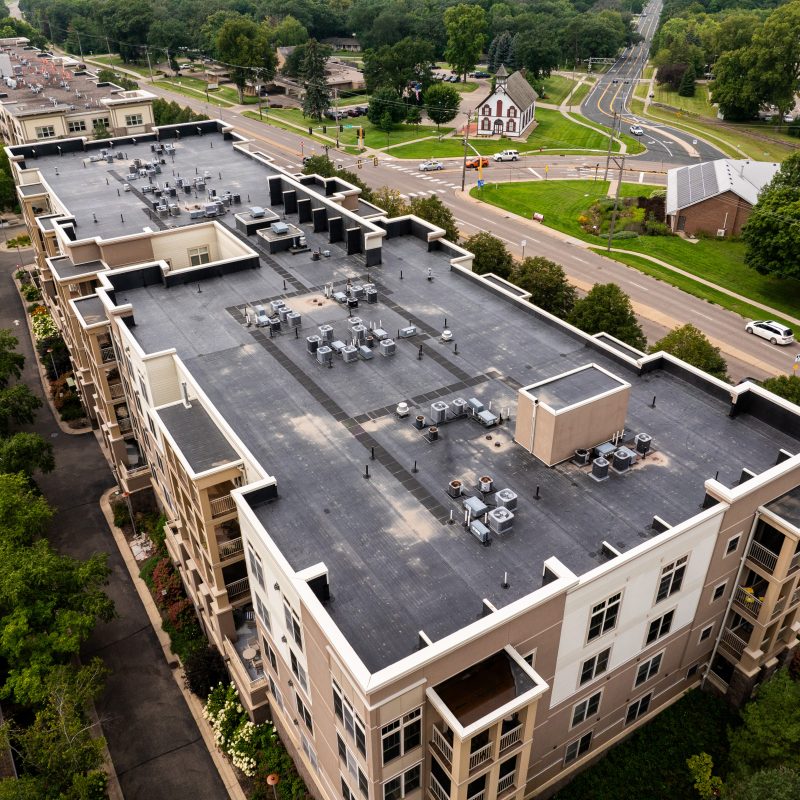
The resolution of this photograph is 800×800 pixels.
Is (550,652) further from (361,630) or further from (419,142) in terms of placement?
(419,142)

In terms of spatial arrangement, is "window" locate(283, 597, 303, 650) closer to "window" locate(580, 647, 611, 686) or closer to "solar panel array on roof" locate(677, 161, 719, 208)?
"window" locate(580, 647, 611, 686)

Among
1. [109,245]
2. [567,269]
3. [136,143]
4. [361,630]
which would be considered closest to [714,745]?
[361,630]

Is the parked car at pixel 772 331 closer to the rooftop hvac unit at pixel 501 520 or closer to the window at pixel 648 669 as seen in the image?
the window at pixel 648 669

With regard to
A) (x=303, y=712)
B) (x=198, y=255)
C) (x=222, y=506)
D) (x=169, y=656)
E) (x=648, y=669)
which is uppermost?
(x=198, y=255)

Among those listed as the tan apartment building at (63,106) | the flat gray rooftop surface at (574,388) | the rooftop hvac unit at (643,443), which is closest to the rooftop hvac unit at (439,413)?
the flat gray rooftop surface at (574,388)

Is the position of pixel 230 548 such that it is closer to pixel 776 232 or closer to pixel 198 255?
pixel 198 255

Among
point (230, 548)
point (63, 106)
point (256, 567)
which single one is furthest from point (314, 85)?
point (256, 567)
